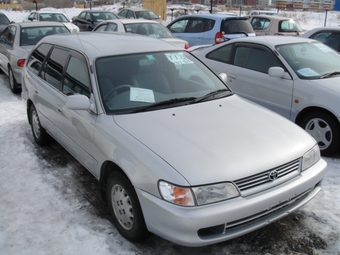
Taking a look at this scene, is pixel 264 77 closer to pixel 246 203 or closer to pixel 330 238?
pixel 330 238

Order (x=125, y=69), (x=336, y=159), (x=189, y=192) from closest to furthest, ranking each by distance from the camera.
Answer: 1. (x=189, y=192)
2. (x=125, y=69)
3. (x=336, y=159)

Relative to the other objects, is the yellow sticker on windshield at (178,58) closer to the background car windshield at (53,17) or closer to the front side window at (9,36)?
the front side window at (9,36)

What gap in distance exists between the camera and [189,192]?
269 cm

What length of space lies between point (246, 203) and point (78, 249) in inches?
57.6

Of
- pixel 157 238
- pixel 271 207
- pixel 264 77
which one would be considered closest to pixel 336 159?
pixel 264 77

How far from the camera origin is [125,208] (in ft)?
10.5

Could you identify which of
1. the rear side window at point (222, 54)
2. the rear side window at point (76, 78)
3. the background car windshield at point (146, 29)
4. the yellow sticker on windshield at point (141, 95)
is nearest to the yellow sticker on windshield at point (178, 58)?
the yellow sticker on windshield at point (141, 95)

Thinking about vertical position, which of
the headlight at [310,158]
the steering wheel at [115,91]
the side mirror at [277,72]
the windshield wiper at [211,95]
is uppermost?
the steering wheel at [115,91]

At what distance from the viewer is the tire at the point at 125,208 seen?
9.94 feet

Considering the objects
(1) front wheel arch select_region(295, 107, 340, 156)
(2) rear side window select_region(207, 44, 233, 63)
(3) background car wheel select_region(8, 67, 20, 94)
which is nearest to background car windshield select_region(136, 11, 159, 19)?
(3) background car wheel select_region(8, 67, 20, 94)

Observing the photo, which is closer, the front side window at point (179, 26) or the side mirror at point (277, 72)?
the side mirror at point (277, 72)

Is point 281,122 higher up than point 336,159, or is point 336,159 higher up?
point 281,122

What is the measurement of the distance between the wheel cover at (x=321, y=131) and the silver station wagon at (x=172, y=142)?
1.69 metres

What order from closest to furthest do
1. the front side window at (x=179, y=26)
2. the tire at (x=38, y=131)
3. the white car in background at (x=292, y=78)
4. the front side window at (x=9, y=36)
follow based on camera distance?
1. the white car in background at (x=292, y=78)
2. the tire at (x=38, y=131)
3. the front side window at (x=9, y=36)
4. the front side window at (x=179, y=26)
